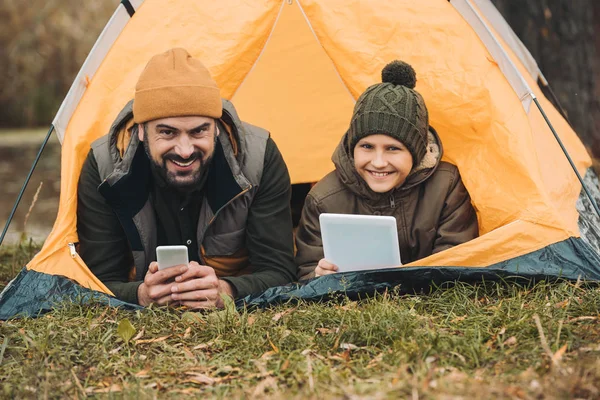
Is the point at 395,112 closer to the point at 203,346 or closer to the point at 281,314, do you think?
the point at 281,314

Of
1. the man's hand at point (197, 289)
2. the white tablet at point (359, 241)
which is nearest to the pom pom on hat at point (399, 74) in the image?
the white tablet at point (359, 241)

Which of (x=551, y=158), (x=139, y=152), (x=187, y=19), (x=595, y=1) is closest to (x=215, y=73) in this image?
(x=187, y=19)

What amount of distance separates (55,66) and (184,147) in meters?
6.55

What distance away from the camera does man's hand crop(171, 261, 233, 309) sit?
3.05 m

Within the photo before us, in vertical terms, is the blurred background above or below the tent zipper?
above

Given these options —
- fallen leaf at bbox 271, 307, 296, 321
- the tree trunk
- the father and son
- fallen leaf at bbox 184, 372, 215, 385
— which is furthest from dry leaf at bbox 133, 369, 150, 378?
the tree trunk

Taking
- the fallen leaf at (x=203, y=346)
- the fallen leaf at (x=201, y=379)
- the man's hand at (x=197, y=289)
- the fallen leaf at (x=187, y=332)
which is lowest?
the fallen leaf at (x=201, y=379)

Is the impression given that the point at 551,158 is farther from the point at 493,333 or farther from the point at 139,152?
the point at 139,152

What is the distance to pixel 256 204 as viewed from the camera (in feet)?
11.1

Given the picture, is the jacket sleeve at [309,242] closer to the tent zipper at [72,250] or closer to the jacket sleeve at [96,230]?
the jacket sleeve at [96,230]

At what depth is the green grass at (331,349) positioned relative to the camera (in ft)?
7.37

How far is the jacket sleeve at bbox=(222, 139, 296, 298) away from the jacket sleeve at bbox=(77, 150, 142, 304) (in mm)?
538

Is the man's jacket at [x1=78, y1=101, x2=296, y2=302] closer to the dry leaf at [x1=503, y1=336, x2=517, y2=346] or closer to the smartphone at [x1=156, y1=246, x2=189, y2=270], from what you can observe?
the smartphone at [x1=156, y1=246, x2=189, y2=270]

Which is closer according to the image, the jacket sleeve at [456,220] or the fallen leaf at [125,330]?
the fallen leaf at [125,330]
